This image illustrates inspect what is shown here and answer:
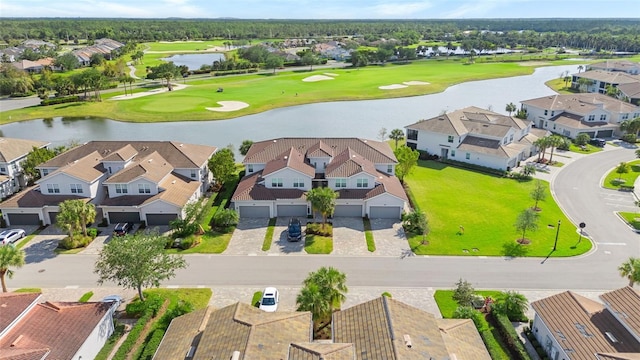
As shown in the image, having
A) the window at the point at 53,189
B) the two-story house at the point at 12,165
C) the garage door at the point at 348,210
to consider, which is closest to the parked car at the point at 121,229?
the window at the point at 53,189

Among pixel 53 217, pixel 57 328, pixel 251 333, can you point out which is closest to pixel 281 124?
pixel 53 217

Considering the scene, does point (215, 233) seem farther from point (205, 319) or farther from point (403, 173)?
point (403, 173)

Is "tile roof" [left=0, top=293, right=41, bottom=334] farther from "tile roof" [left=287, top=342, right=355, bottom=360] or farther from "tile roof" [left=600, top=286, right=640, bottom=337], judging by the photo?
"tile roof" [left=600, top=286, right=640, bottom=337]

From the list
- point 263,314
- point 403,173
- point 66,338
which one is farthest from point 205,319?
point 403,173

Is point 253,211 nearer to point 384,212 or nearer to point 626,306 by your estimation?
point 384,212

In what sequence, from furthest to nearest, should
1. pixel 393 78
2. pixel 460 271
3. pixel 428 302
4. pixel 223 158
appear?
pixel 393 78, pixel 223 158, pixel 460 271, pixel 428 302

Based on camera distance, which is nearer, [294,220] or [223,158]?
[294,220]
